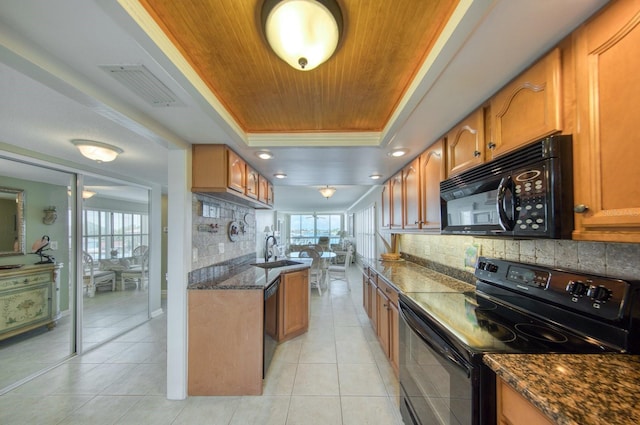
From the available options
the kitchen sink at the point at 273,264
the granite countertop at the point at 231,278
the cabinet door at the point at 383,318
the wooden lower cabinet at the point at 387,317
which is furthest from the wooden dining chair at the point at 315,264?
the cabinet door at the point at 383,318

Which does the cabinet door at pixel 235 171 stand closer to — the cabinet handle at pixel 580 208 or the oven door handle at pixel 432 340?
the oven door handle at pixel 432 340

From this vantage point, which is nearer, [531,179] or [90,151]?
[531,179]

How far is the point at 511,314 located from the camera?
1279 millimetres

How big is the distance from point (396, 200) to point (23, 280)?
4.53 m

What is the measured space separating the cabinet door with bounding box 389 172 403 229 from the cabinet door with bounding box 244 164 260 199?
1803mm

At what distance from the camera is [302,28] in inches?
36.6

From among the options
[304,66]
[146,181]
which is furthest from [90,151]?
[304,66]

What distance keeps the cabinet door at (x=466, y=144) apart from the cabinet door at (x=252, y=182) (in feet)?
6.54

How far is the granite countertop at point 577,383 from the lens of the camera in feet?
1.98

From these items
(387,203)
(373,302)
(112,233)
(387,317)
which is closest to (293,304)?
(373,302)

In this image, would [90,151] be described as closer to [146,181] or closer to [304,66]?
[146,181]

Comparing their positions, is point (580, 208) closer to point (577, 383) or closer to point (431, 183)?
point (577, 383)

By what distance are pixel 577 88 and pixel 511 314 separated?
1091mm

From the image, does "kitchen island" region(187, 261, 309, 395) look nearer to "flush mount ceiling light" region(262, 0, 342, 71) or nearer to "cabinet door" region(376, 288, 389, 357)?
"cabinet door" region(376, 288, 389, 357)
